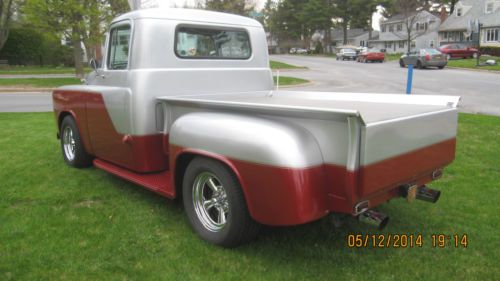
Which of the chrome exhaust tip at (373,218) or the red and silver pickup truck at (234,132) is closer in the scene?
the red and silver pickup truck at (234,132)

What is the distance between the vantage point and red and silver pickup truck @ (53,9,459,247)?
2.86m

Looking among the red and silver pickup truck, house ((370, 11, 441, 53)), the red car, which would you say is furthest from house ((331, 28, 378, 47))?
the red and silver pickup truck

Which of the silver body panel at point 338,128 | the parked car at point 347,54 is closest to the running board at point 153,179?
the silver body panel at point 338,128

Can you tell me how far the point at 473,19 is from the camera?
50.2 meters

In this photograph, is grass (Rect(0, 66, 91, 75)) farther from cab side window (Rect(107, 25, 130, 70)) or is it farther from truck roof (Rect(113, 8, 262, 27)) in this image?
truck roof (Rect(113, 8, 262, 27))

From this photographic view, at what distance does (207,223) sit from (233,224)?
47 centimetres

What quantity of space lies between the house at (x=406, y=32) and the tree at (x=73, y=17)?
43.1m

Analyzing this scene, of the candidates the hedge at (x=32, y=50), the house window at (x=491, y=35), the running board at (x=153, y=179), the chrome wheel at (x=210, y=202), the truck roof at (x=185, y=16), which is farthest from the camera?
the house window at (x=491, y=35)

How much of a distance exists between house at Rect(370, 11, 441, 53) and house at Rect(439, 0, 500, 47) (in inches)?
67.3

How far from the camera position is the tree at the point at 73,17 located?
56.7ft

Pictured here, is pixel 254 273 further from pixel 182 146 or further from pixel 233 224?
pixel 182 146

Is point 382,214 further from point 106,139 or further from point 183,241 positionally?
point 106,139

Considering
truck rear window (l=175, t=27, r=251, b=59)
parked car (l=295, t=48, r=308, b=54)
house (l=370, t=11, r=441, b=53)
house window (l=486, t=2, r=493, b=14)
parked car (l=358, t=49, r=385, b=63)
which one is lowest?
truck rear window (l=175, t=27, r=251, b=59)

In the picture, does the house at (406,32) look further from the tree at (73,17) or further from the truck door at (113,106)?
the truck door at (113,106)
